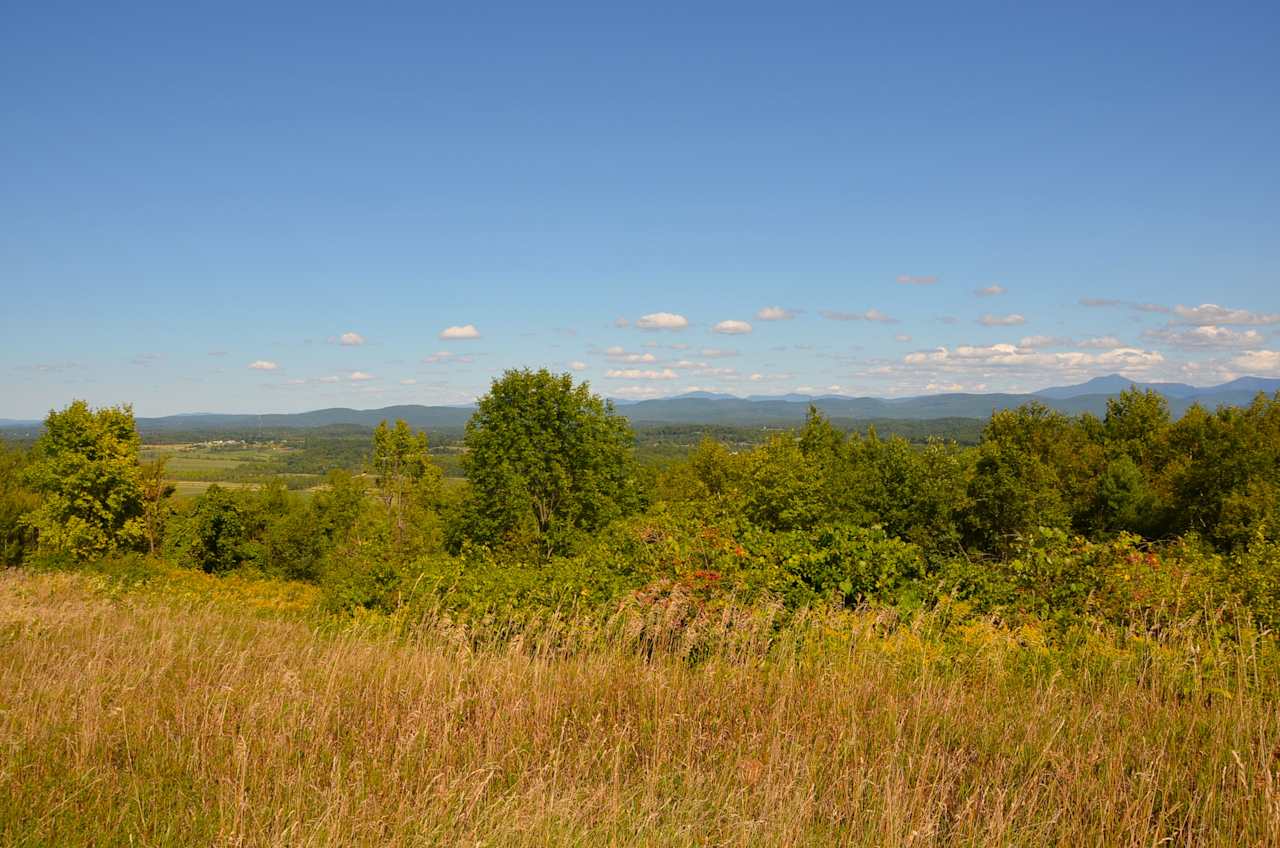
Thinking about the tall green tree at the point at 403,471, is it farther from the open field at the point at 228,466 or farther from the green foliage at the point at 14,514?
the open field at the point at 228,466

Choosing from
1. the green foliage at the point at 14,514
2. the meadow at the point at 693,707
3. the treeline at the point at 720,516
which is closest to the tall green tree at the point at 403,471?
the treeline at the point at 720,516

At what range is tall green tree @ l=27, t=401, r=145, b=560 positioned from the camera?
3769 centimetres

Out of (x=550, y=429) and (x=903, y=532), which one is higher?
(x=550, y=429)

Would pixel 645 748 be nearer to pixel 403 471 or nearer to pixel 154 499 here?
pixel 403 471

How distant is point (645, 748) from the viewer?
4.32 meters

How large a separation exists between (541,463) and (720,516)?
407 inches

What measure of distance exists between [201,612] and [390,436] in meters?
42.7

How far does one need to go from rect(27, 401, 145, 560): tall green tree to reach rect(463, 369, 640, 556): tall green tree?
24713mm

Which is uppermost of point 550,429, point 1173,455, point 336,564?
point 550,429

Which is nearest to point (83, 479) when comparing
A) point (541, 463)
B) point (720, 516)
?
point (541, 463)

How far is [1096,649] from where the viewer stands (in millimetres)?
5969

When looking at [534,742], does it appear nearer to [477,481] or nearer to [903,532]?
[477,481]

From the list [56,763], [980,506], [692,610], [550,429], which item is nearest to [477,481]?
[550,429]

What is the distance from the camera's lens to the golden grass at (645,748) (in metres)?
3.31
